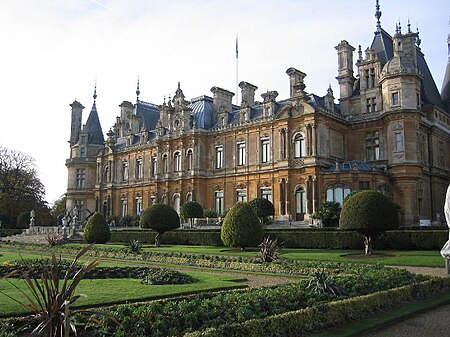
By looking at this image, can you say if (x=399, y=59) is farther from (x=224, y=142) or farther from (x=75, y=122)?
(x=75, y=122)

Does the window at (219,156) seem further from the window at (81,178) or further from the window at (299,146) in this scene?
the window at (81,178)

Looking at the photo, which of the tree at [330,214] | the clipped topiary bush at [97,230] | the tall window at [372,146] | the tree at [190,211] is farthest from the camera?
the tree at [190,211]

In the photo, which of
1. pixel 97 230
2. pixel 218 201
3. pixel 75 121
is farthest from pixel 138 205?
pixel 75 121

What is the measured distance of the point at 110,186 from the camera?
52.1 metres

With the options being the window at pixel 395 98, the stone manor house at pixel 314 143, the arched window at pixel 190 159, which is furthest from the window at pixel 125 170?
the window at pixel 395 98

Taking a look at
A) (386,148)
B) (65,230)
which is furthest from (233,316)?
(65,230)

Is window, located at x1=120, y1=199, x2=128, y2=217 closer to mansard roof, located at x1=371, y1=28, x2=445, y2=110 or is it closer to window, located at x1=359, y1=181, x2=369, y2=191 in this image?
window, located at x1=359, y1=181, x2=369, y2=191

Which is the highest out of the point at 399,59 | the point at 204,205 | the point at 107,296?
the point at 399,59

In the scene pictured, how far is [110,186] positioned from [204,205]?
1453 centimetres

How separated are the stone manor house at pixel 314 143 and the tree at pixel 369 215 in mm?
11948

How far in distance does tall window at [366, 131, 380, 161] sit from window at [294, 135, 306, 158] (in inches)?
198

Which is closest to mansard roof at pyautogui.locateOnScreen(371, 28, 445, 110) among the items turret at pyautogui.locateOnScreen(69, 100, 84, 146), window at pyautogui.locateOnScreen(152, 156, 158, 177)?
window at pyautogui.locateOnScreen(152, 156, 158, 177)

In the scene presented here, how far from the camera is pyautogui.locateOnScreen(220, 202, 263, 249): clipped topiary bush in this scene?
22.8 metres

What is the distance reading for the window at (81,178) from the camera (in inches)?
2260
